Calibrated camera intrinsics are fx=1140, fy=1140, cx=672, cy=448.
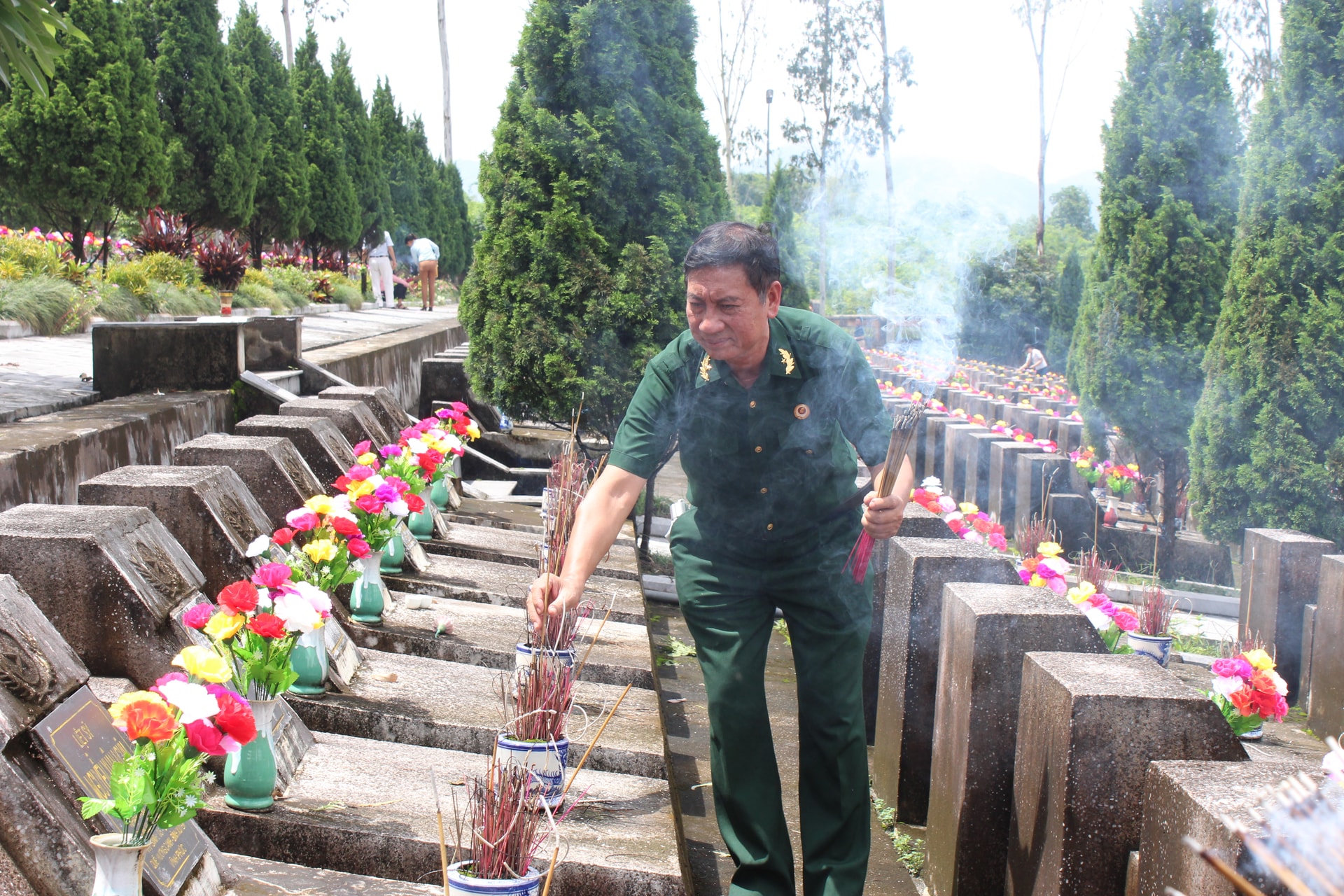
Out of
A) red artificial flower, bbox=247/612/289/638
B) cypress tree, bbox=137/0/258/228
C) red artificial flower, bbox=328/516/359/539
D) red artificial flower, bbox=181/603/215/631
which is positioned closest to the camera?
red artificial flower, bbox=181/603/215/631

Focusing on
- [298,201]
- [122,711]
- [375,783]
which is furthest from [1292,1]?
[298,201]

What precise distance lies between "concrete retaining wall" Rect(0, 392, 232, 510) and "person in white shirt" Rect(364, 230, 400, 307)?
47.0ft

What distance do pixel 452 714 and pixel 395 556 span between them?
1.69 m

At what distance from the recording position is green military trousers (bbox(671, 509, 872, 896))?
286cm

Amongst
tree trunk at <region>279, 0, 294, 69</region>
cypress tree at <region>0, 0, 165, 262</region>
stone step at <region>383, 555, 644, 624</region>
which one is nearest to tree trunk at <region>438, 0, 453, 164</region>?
tree trunk at <region>279, 0, 294, 69</region>

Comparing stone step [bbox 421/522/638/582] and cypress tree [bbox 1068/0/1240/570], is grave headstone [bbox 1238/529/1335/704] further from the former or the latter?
cypress tree [bbox 1068/0/1240/570]

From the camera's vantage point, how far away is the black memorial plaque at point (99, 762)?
2318 millimetres

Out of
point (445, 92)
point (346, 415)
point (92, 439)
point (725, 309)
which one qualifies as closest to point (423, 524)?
point (346, 415)

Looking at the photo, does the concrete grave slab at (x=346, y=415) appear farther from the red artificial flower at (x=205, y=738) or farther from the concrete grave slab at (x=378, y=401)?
the red artificial flower at (x=205, y=738)

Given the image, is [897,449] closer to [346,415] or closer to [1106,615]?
[1106,615]

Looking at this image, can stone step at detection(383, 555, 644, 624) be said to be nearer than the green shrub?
Yes

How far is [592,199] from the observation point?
727cm

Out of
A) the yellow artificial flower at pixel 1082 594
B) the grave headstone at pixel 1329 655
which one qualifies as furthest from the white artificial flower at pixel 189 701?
the grave headstone at pixel 1329 655

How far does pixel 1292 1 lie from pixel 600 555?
24.0 ft
